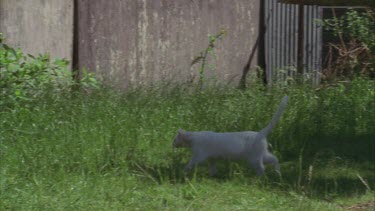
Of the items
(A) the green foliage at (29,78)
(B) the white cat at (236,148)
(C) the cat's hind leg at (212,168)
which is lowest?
(C) the cat's hind leg at (212,168)

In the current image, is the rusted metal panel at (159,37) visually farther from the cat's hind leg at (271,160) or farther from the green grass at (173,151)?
the cat's hind leg at (271,160)

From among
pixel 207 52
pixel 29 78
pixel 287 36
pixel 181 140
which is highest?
pixel 287 36

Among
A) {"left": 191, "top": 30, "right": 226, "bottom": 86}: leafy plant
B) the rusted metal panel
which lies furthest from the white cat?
{"left": 191, "top": 30, "right": 226, "bottom": 86}: leafy plant

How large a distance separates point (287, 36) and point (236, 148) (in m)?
5.47

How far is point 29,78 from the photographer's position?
9117 millimetres

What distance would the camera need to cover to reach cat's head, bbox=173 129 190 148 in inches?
309

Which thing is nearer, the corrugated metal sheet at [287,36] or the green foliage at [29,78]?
the green foliage at [29,78]

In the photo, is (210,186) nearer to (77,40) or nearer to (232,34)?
(77,40)

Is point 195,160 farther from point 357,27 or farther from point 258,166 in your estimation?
point 357,27

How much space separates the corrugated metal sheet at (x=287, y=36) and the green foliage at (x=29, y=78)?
12.3ft

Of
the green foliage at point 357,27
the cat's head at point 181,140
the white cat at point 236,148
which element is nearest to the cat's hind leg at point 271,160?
the white cat at point 236,148

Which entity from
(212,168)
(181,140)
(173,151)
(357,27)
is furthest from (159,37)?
(212,168)

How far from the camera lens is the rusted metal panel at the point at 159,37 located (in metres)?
10.6

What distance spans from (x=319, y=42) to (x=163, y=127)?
4.74 m
